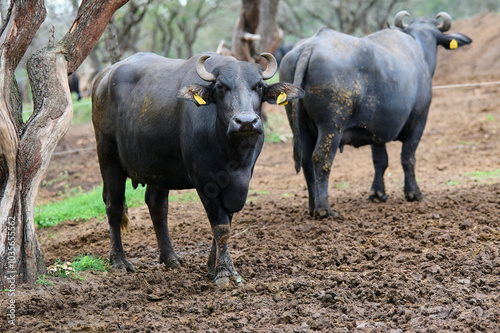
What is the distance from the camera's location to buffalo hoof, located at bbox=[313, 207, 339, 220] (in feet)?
23.3

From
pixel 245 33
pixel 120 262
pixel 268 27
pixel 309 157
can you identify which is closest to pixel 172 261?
pixel 120 262

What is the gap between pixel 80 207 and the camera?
873cm

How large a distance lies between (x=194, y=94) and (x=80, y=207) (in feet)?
15.8

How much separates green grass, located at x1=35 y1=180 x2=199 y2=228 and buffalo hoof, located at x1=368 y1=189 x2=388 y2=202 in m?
2.88

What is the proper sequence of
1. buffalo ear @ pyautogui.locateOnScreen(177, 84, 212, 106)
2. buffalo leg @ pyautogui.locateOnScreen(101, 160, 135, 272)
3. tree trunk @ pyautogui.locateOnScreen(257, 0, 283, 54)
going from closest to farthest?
buffalo ear @ pyautogui.locateOnScreen(177, 84, 212, 106), buffalo leg @ pyautogui.locateOnScreen(101, 160, 135, 272), tree trunk @ pyautogui.locateOnScreen(257, 0, 283, 54)

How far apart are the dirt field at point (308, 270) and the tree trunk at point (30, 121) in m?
0.37

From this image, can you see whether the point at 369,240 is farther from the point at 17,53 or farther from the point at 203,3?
the point at 203,3

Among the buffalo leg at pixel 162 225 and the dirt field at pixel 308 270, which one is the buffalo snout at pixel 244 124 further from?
the buffalo leg at pixel 162 225

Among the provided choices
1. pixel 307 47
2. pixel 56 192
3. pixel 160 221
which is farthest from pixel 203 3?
pixel 160 221

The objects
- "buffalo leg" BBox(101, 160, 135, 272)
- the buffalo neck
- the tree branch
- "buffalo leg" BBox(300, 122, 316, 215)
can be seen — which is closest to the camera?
the tree branch

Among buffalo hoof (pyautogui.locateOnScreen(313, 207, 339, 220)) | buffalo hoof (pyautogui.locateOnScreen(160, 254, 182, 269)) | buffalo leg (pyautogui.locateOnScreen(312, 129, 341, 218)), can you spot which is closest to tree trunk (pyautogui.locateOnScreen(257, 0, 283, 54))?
buffalo leg (pyautogui.locateOnScreen(312, 129, 341, 218))

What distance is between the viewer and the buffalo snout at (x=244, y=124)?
4.35 m

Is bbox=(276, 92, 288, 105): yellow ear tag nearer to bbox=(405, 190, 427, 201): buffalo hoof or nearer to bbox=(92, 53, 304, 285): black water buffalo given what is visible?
bbox=(92, 53, 304, 285): black water buffalo

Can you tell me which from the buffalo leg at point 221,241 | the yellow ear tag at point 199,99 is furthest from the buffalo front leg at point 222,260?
the yellow ear tag at point 199,99
